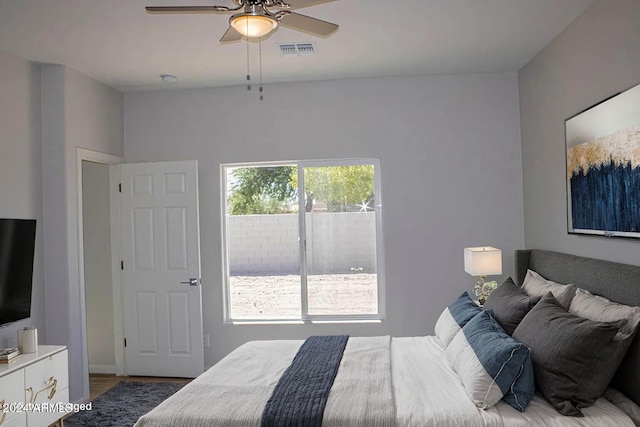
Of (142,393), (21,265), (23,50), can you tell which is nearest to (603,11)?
(23,50)

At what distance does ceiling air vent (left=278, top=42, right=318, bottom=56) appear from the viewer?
4.06m

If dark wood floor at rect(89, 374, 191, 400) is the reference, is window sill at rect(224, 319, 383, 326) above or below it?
above

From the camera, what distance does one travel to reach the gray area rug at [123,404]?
4062 mm

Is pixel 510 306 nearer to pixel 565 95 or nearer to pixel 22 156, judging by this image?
pixel 565 95

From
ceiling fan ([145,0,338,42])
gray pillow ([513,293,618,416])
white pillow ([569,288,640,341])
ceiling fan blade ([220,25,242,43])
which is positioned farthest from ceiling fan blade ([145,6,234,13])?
white pillow ([569,288,640,341])

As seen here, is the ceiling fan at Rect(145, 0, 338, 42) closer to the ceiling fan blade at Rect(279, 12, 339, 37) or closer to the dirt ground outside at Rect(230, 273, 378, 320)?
the ceiling fan blade at Rect(279, 12, 339, 37)

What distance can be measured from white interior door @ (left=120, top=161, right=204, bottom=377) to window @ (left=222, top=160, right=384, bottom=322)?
1.23ft

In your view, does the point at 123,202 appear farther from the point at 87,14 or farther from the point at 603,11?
the point at 603,11

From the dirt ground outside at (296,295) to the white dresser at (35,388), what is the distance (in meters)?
1.84

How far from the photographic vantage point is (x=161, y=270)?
521 centimetres

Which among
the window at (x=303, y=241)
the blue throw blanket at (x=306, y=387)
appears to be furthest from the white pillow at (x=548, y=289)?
the window at (x=303, y=241)

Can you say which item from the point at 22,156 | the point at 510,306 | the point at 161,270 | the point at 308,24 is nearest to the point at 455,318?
the point at 510,306

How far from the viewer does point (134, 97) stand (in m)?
5.41

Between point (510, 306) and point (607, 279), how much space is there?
54cm
